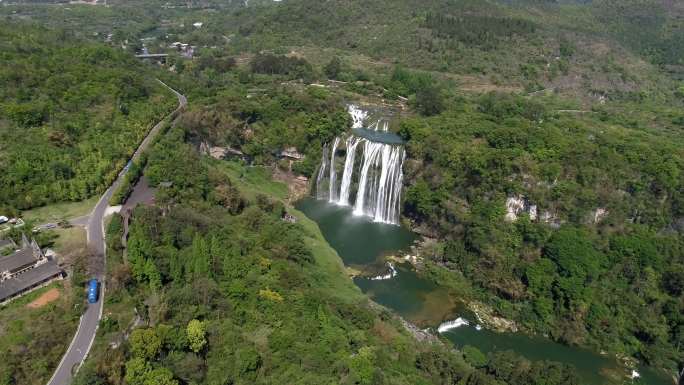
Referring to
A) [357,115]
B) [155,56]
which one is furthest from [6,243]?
[155,56]

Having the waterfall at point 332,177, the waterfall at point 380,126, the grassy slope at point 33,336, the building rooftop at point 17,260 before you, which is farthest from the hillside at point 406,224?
the building rooftop at point 17,260

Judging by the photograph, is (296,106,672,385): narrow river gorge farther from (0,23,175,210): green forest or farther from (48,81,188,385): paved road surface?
(0,23,175,210): green forest

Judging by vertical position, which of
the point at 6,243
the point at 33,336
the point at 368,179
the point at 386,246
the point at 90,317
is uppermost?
the point at 6,243

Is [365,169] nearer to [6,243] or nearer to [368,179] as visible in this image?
[368,179]

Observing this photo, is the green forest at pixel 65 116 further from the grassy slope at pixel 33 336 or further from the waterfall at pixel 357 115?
the waterfall at pixel 357 115

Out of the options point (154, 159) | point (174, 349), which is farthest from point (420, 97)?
point (174, 349)

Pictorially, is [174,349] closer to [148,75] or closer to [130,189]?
[130,189]
